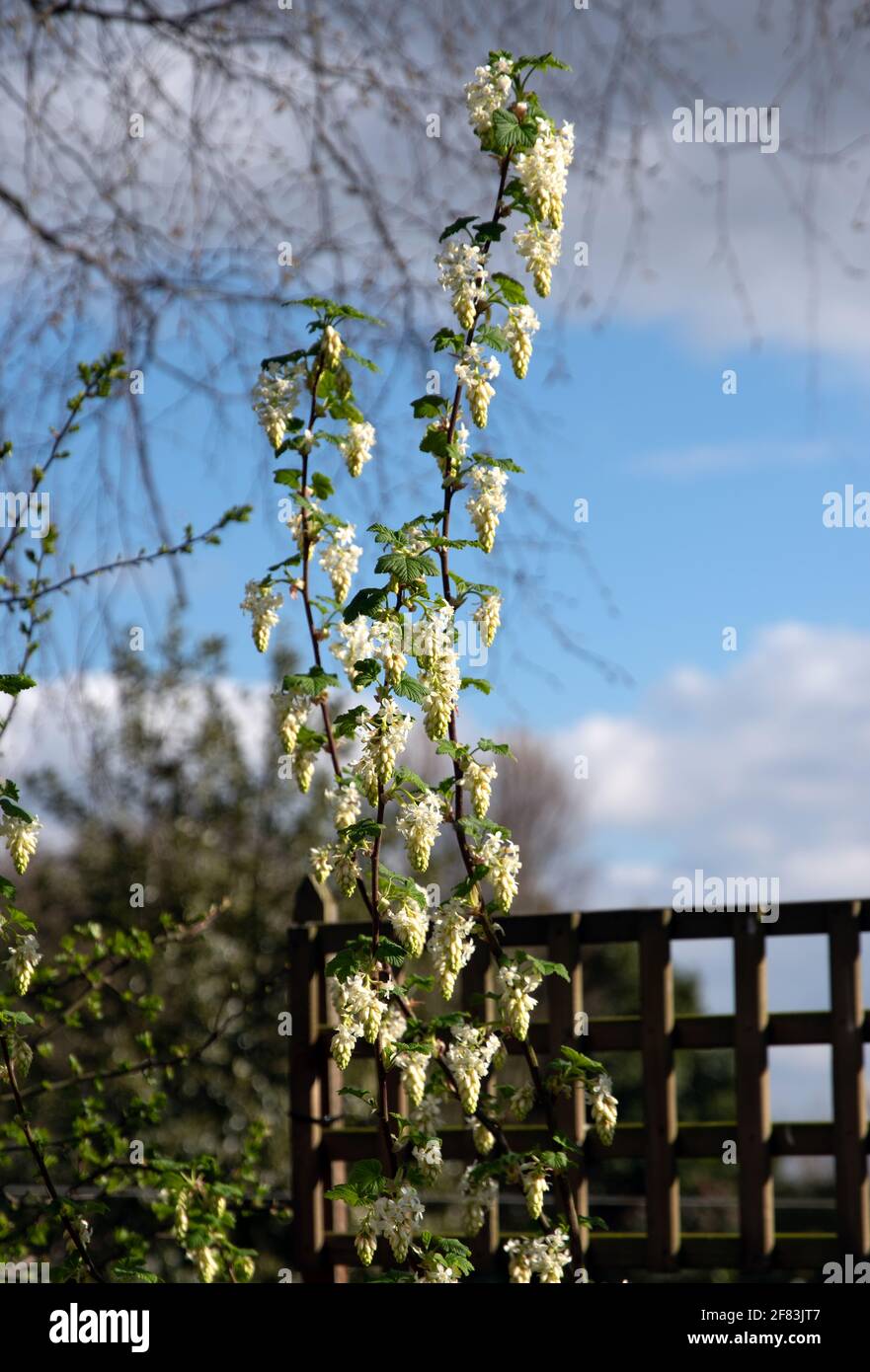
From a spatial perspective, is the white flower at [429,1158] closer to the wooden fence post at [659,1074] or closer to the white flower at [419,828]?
the white flower at [419,828]

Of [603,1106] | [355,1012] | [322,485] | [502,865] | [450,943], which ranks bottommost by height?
[603,1106]

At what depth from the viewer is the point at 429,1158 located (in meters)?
2.18

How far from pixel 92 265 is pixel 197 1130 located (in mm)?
5710

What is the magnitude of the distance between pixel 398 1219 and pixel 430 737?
2.34 ft

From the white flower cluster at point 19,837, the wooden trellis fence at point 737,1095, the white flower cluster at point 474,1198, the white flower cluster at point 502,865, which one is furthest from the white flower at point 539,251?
the wooden trellis fence at point 737,1095

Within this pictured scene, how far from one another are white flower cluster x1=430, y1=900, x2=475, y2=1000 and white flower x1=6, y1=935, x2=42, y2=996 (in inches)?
25.3

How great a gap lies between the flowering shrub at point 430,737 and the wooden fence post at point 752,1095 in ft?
4.76

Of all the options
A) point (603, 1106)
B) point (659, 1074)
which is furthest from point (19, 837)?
point (659, 1074)

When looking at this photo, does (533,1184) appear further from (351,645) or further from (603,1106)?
(351,645)

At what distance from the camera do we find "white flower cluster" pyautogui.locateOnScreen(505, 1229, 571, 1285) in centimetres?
226

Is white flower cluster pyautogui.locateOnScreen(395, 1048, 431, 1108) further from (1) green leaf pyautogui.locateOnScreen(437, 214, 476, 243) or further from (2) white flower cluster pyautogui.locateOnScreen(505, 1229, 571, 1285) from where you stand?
(1) green leaf pyautogui.locateOnScreen(437, 214, 476, 243)

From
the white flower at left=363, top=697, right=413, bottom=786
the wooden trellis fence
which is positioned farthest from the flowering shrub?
the wooden trellis fence

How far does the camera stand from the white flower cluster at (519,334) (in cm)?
235
